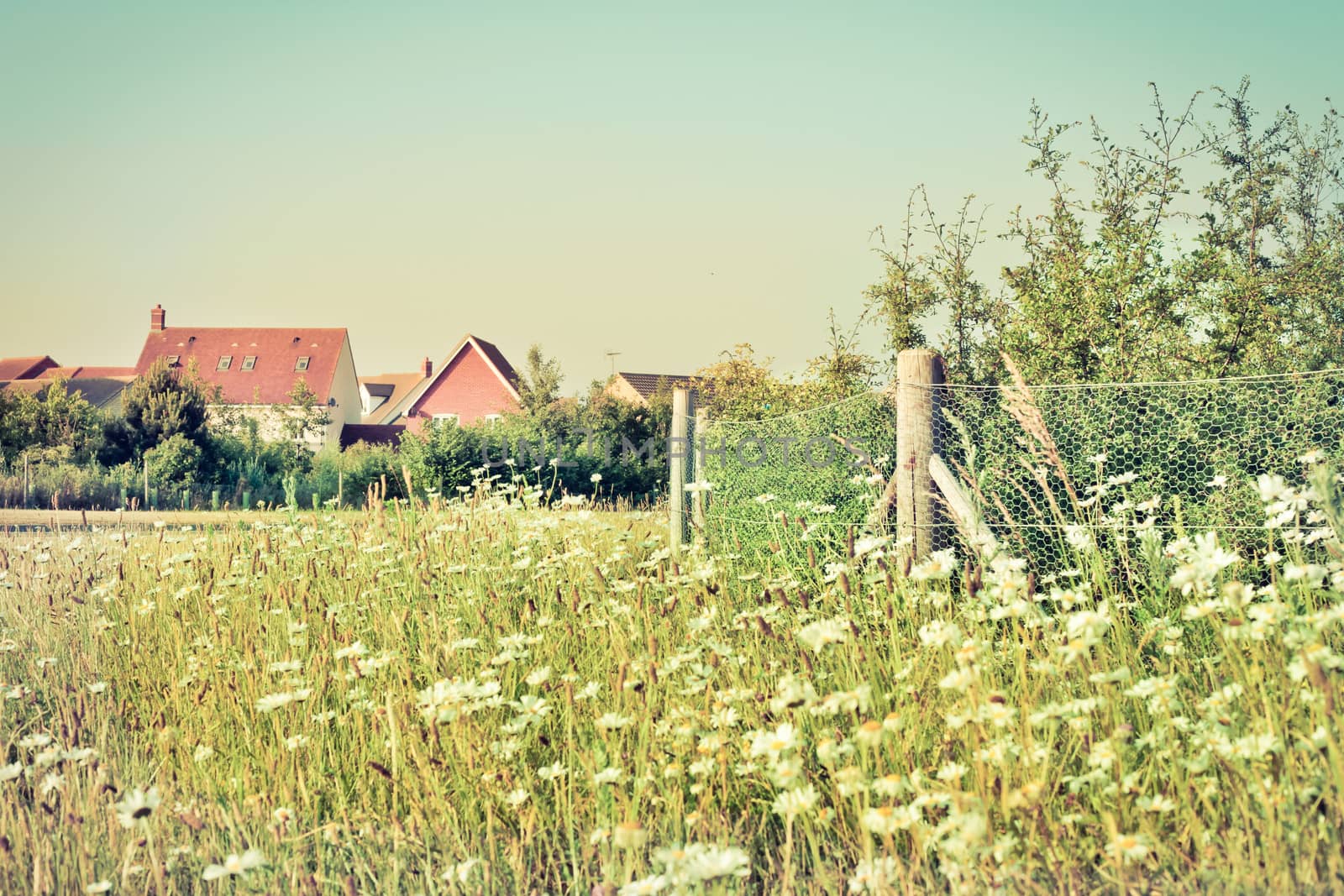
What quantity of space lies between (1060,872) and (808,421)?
5525mm

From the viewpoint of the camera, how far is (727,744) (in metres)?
3.01

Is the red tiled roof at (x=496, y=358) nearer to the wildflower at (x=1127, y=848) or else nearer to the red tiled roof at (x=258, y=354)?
the red tiled roof at (x=258, y=354)

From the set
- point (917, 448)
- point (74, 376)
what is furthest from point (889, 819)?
point (74, 376)

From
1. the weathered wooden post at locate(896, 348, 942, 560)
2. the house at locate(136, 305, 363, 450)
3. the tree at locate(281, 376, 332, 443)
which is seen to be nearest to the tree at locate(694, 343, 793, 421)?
the weathered wooden post at locate(896, 348, 942, 560)

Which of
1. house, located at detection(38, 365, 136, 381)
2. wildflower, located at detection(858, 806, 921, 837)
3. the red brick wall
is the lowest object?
wildflower, located at detection(858, 806, 921, 837)

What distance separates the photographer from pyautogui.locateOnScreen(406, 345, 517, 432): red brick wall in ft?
153

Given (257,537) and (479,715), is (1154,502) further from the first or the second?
(257,537)

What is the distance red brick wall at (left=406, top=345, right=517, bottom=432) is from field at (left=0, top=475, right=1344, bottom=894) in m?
42.0

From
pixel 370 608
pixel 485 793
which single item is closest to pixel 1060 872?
pixel 485 793

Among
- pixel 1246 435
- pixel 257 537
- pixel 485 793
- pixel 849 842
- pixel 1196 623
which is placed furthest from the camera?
pixel 257 537

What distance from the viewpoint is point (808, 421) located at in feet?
25.1

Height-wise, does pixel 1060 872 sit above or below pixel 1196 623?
below

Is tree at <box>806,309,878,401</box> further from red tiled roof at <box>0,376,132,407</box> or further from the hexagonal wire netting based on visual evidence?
red tiled roof at <box>0,376,132,407</box>

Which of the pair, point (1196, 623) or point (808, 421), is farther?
point (808, 421)
